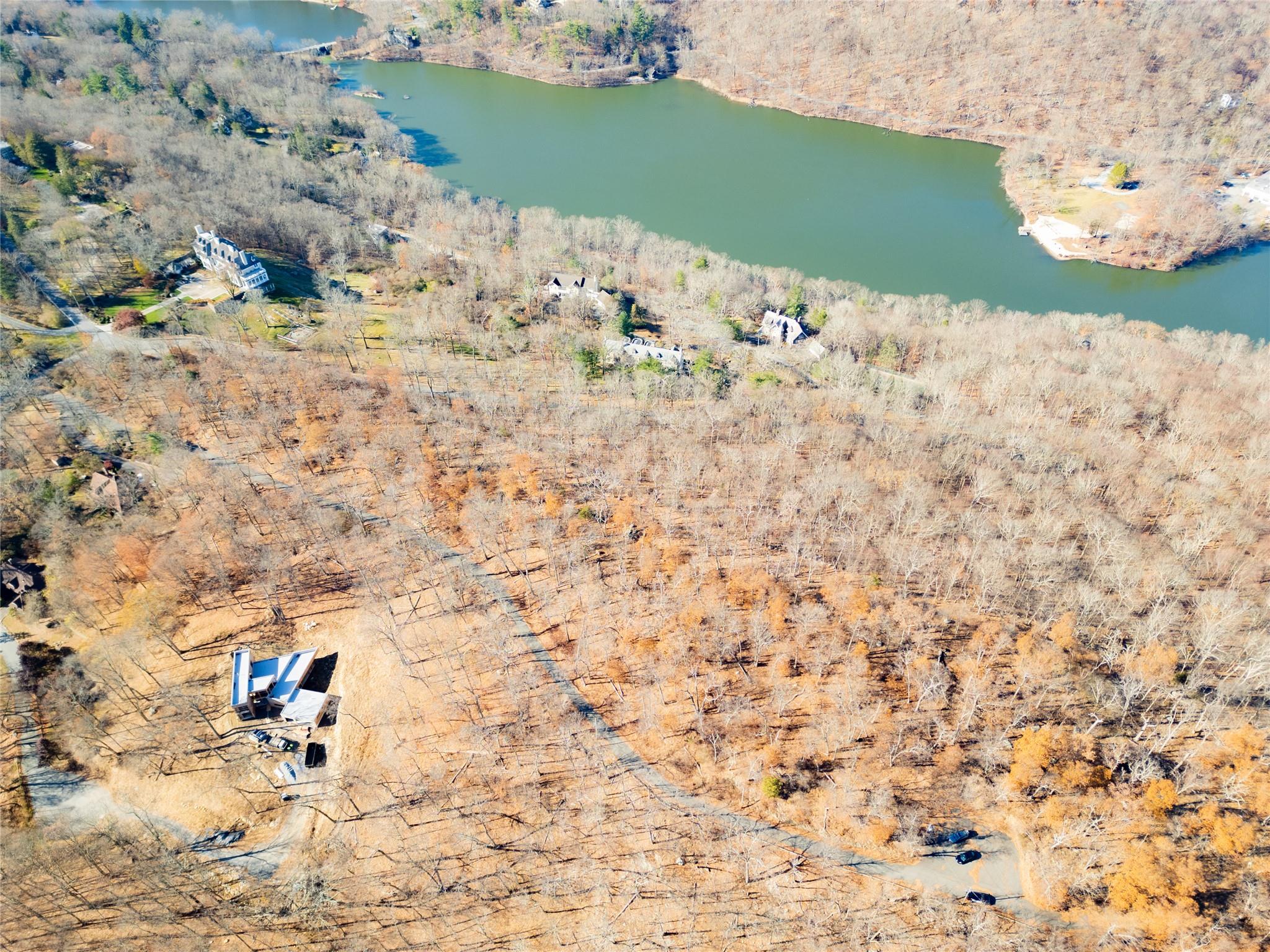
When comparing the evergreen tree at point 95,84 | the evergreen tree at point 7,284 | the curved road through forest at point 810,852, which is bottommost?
the curved road through forest at point 810,852

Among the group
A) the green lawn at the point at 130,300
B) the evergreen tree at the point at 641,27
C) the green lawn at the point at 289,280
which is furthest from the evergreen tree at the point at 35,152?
the evergreen tree at the point at 641,27

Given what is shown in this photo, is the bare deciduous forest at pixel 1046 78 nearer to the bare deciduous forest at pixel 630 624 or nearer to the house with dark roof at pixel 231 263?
the bare deciduous forest at pixel 630 624

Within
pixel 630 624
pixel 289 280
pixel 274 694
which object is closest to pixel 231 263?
pixel 289 280

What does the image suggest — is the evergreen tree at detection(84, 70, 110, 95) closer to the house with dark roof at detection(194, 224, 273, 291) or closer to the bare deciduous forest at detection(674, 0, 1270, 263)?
the house with dark roof at detection(194, 224, 273, 291)

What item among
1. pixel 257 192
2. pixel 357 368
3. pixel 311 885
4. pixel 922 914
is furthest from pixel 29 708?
pixel 257 192

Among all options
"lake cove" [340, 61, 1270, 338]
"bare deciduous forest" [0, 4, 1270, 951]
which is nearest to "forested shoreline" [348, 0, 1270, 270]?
"lake cove" [340, 61, 1270, 338]

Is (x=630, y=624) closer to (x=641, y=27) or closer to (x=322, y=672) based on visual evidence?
(x=322, y=672)
